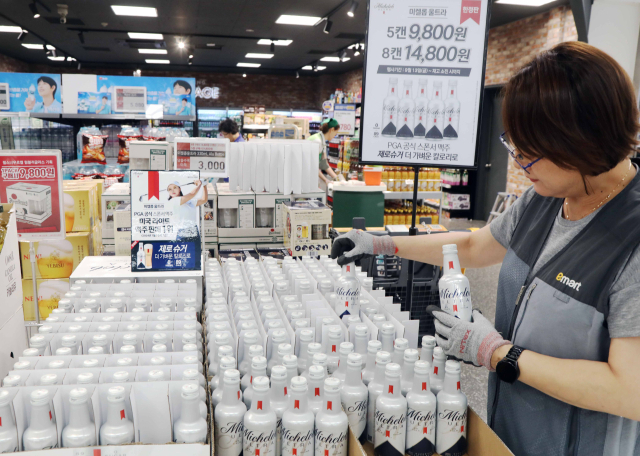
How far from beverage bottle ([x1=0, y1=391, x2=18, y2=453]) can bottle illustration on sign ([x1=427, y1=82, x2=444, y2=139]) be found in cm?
178

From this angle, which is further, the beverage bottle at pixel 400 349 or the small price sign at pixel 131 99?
the small price sign at pixel 131 99

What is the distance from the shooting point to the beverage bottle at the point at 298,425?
3.76 ft

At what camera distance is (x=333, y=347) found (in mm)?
1464

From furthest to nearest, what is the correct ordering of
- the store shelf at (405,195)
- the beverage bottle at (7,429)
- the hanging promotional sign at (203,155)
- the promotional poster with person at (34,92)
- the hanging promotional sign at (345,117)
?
1. the hanging promotional sign at (345,117)
2. the store shelf at (405,195)
3. the promotional poster with person at (34,92)
4. the hanging promotional sign at (203,155)
5. the beverage bottle at (7,429)

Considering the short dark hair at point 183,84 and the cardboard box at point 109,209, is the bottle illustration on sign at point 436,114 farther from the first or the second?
the short dark hair at point 183,84

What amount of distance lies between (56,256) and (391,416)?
265cm

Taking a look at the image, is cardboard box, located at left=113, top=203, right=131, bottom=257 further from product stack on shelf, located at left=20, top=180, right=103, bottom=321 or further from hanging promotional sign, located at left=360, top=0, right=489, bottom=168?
hanging promotional sign, located at left=360, top=0, right=489, bottom=168

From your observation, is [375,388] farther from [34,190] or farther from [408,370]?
[34,190]

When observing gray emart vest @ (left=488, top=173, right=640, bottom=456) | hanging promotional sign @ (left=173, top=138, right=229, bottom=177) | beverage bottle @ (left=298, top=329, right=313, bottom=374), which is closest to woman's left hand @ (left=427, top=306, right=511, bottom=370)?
gray emart vest @ (left=488, top=173, right=640, bottom=456)

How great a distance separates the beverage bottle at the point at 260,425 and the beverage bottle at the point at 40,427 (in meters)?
0.42

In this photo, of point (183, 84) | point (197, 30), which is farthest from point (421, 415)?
point (197, 30)

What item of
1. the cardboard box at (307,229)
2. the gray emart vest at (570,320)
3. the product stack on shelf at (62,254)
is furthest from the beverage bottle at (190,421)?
the cardboard box at (307,229)

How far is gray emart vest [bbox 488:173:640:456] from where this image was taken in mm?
1162

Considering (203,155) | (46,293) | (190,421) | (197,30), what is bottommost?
(46,293)
